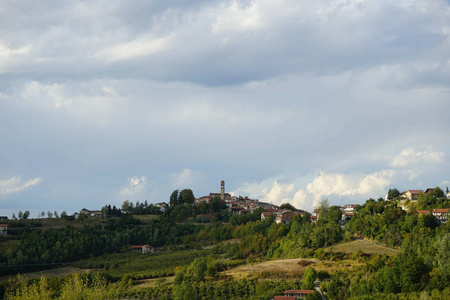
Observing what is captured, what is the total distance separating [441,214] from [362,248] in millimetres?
14039

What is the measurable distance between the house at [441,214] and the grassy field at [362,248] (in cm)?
1049

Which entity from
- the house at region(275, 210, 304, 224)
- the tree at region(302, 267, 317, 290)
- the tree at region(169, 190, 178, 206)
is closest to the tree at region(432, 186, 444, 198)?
the house at region(275, 210, 304, 224)

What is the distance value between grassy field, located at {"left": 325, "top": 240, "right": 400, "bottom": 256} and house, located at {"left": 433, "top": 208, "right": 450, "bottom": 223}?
10495mm

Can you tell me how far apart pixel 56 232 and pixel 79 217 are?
1715 cm

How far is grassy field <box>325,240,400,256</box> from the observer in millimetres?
62312

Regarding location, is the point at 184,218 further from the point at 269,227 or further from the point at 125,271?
the point at 125,271

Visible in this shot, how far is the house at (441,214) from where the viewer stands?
221 ft

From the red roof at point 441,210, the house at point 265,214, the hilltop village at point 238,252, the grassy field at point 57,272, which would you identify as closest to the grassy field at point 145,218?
the hilltop village at point 238,252

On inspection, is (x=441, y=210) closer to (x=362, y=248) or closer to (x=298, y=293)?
(x=362, y=248)

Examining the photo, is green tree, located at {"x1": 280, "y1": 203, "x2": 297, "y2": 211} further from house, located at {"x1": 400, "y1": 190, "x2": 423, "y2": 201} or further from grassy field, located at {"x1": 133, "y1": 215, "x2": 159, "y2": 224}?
house, located at {"x1": 400, "y1": 190, "x2": 423, "y2": 201}

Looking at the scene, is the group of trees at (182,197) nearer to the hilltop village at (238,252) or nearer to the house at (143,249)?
the hilltop village at (238,252)

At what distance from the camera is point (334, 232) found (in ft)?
240

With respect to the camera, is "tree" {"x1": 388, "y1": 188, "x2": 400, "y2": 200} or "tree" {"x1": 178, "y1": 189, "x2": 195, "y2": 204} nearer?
"tree" {"x1": 388, "y1": 188, "x2": 400, "y2": 200}

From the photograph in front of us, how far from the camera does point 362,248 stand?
2564 inches
